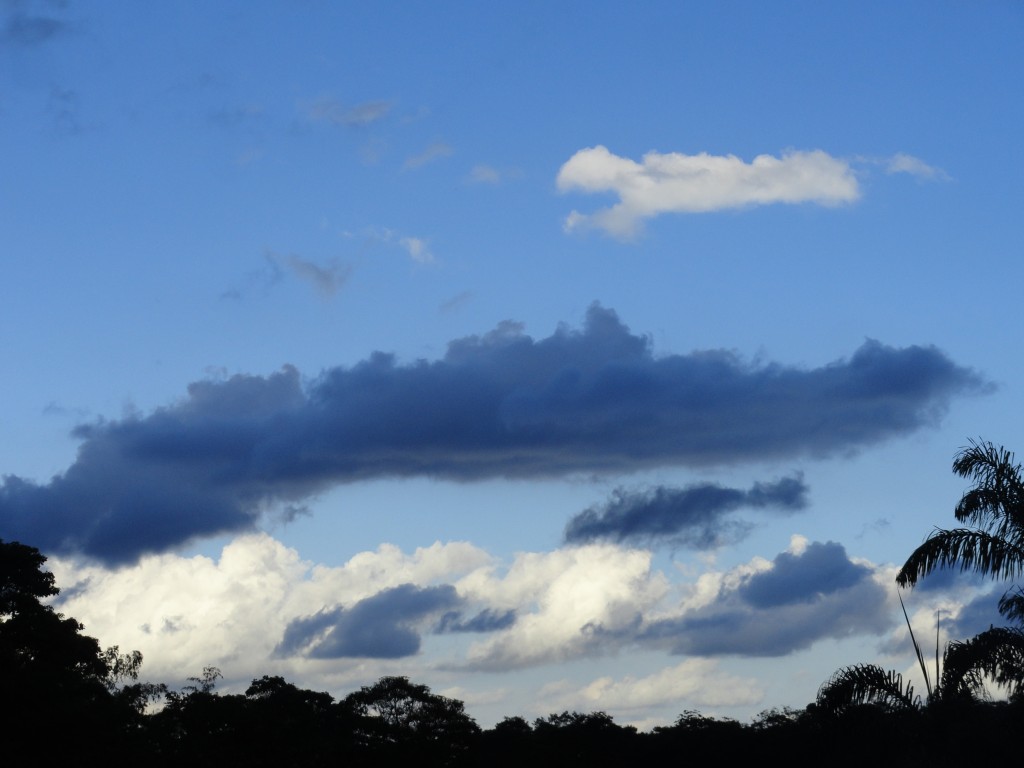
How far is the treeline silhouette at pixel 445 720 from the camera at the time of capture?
2528 cm

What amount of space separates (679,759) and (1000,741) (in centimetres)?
6352

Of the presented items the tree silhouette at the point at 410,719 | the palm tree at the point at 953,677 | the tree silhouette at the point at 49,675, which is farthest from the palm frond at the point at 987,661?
the tree silhouette at the point at 410,719

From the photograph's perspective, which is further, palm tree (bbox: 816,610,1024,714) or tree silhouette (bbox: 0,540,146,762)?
tree silhouette (bbox: 0,540,146,762)

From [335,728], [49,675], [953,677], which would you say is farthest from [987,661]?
[335,728]

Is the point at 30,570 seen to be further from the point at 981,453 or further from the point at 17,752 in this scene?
the point at 981,453

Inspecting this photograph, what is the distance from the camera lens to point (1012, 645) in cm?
2516

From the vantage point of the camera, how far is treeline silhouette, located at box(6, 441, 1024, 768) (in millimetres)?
25281

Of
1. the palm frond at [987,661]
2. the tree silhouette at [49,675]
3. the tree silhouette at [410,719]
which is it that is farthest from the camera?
the tree silhouette at [410,719]

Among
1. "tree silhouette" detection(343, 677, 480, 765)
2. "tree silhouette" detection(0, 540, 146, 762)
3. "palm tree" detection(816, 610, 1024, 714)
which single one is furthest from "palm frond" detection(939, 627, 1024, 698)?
"tree silhouette" detection(343, 677, 480, 765)

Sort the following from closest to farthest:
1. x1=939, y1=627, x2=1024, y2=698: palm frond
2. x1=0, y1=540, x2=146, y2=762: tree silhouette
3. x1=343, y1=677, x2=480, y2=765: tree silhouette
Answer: x1=939, y1=627, x2=1024, y2=698: palm frond, x1=0, y1=540, x2=146, y2=762: tree silhouette, x1=343, y1=677, x2=480, y2=765: tree silhouette

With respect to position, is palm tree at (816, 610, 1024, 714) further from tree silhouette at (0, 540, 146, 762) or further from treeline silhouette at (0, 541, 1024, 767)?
tree silhouette at (0, 540, 146, 762)

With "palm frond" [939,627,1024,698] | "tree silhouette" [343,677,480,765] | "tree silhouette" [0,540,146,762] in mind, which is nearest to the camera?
"palm frond" [939,627,1024,698]

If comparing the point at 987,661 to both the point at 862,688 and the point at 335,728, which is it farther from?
the point at 335,728

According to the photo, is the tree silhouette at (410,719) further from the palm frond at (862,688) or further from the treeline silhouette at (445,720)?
the palm frond at (862,688)
